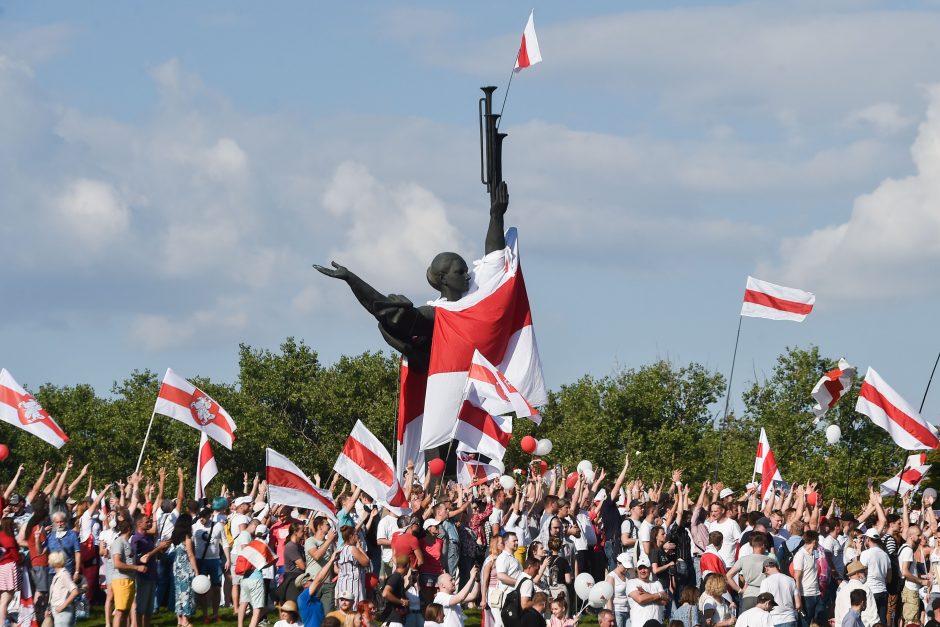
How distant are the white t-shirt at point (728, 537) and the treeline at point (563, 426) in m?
33.0

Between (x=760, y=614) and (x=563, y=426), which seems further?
(x=563, y=426)

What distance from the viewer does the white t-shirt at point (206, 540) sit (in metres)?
20.4

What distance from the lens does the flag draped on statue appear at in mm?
26297

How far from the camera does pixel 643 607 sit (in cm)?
1731

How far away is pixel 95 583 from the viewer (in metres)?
21.1

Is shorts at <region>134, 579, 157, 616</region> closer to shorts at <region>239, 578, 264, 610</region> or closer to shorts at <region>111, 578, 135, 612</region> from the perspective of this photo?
shorts at <region>111, 578, 135, 612</region>

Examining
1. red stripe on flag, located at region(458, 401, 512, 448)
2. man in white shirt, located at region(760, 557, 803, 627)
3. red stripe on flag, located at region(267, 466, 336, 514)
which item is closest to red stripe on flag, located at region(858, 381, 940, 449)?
man in white shirt, located at region(760, 557, 803, 627)

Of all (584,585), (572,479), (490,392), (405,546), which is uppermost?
(490,392)

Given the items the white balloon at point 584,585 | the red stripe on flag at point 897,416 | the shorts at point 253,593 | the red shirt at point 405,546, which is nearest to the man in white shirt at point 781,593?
the white balloon at point 584,585

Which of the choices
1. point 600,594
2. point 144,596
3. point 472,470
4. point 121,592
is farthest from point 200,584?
point 472,470

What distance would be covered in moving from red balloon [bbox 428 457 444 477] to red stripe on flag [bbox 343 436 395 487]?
677 centimetres

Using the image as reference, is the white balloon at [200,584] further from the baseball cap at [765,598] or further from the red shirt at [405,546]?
the baseball cap at [765,598]

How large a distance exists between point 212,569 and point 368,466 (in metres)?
3.62

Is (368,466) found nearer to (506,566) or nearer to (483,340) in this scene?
(506,566)
